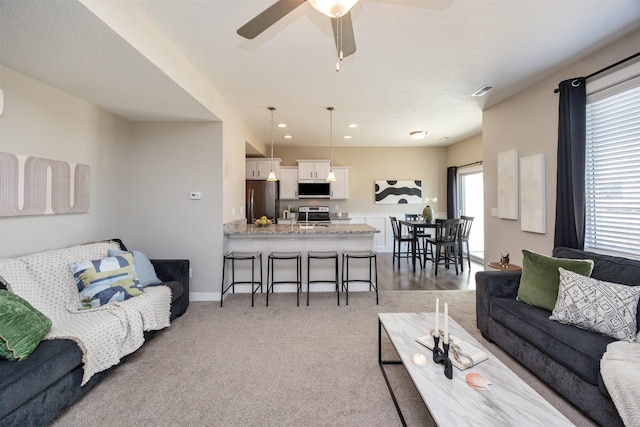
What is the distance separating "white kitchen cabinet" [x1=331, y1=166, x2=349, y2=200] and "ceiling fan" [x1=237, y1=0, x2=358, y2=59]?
15.6 feet

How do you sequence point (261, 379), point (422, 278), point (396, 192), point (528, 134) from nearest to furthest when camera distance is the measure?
point (261, 379), point (528, 134), point (422, 278), point (396, 192)

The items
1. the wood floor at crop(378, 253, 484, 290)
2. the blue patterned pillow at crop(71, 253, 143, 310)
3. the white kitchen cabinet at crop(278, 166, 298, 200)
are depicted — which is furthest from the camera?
the white kitchen cabinet at crop(278, 166, 298, 200)

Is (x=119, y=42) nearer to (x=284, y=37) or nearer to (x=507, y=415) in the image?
(x=284, y=37)

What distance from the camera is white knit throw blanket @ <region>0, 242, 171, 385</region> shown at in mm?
1860

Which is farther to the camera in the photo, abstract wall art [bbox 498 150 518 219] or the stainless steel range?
the stainless steel range

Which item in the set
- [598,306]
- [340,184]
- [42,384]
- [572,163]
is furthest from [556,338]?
[340,184]

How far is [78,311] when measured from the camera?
2.18 metres

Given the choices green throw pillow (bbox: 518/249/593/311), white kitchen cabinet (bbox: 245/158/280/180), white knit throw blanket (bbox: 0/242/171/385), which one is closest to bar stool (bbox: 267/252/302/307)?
white knit throw blanket (bbox: 0/242/171/385)

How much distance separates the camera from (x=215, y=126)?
3633 mm

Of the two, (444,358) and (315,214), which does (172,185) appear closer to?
(315,214)

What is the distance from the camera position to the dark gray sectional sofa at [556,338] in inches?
62.1

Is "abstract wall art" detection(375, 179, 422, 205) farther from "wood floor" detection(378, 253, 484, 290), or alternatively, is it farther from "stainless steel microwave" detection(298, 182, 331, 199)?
"wood floor" detection(378, 253, 484, 290)

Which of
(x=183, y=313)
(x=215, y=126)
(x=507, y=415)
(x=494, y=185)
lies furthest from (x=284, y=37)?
(x=494, y=185)

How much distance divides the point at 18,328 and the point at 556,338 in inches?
131
